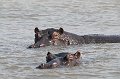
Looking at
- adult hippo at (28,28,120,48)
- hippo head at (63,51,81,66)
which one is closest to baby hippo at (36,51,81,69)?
hippo head at (63,51,81,66)

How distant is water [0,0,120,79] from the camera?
11.4 metres

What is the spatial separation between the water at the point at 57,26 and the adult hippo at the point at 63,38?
0.23 meters

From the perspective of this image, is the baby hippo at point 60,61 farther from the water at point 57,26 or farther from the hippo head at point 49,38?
the hippo head at point 49,38

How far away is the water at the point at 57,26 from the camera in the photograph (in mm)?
11406

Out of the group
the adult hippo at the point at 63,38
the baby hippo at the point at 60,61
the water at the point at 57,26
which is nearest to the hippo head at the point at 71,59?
the baby hippo at the point at 60,61

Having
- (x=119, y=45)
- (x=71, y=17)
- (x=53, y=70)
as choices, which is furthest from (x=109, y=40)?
(x=71, y=17)

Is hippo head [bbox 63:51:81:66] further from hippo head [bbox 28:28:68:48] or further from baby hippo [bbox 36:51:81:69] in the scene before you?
hippo head [bbox 28:28:68:48]

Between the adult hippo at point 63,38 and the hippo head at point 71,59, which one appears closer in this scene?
the hippo head at point 71,59

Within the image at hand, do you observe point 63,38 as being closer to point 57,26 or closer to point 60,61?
point 60,61

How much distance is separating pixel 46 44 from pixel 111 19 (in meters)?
6.14

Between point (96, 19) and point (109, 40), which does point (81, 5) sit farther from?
point (109, 40)

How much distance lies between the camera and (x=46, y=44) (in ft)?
47.0

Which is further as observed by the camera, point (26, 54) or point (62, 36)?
point (62, 36)

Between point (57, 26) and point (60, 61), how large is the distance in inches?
276
